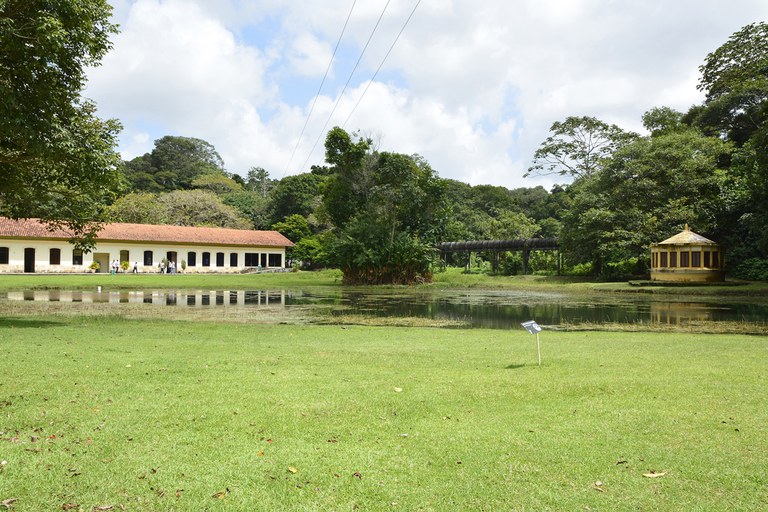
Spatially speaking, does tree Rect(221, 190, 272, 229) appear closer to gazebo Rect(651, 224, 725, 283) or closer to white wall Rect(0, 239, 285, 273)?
white wall Rect(0, 239, 285, 273)

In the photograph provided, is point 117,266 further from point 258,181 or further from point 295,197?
point 258,181

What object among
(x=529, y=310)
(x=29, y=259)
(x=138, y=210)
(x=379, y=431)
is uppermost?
(x=138, y=210)

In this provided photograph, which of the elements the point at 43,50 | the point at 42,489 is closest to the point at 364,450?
the point at 42,489

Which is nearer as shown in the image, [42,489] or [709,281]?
[42,489]

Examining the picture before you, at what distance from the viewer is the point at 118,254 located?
1847 inches

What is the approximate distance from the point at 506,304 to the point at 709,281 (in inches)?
615

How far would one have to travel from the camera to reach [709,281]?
96.9 ft

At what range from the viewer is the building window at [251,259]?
176 feet

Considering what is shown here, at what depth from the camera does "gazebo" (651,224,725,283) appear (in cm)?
2916

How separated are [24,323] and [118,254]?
38157 millimetres

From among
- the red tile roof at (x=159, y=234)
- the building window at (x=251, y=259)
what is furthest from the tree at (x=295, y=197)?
the building window at (x=251, y=259)

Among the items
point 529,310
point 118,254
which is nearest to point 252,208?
point 118,254

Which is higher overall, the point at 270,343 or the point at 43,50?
the point at 43,50

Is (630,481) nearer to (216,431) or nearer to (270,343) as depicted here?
(216,431)
